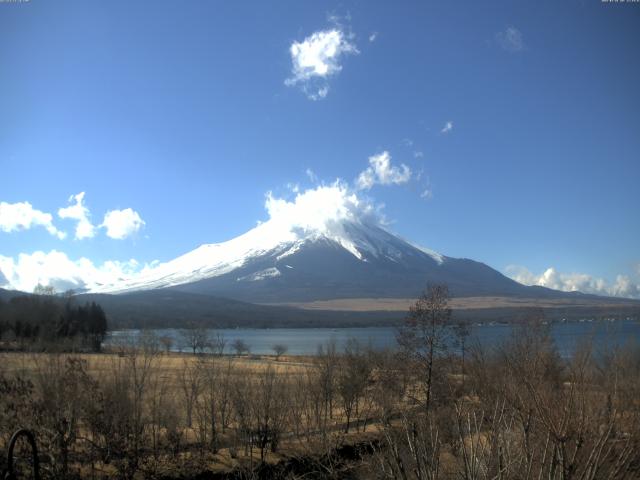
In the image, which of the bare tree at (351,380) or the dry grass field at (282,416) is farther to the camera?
the bare tree at (351,380)

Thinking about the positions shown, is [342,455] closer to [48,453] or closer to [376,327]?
[48,453]

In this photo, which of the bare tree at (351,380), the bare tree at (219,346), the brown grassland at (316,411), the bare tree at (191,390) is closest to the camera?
the brown grassland at (316,411)

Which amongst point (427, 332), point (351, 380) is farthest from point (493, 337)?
point (427, 332)

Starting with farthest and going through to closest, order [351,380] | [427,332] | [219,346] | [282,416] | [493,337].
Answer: [493,337]
[219,346]
[351,380]
[427,332]
[282,416]

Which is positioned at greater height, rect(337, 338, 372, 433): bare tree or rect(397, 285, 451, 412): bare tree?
rect(397, 285, 451, 412): bare tree

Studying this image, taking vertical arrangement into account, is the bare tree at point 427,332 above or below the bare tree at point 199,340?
above

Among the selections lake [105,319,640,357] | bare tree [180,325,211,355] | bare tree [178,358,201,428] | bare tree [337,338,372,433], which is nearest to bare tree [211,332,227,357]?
bare tree [180,325,211,355]

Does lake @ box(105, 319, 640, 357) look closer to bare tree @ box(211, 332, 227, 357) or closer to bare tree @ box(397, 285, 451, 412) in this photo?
bare tree @ box(397, 285, 451, 412)

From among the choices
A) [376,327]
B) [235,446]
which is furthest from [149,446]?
[376,327]

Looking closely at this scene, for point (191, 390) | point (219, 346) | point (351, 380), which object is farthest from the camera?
point (219, 346)

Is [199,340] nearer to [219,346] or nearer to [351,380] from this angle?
[219,346]

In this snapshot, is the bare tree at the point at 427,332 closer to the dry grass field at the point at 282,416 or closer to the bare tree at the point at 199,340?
the dry grass field at the point at 282,416

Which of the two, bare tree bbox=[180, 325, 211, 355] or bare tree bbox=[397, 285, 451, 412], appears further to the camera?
bare tree bbox=[180, 325, 211, 355]

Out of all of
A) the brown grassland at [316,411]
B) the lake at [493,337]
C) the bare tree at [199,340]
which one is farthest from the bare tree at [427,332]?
the bare tree at [199,340]
